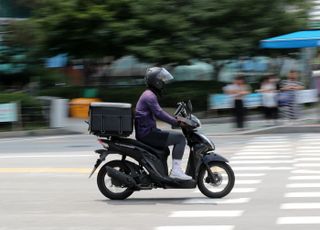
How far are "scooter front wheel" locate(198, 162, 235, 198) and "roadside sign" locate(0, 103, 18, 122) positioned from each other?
47.6 feet

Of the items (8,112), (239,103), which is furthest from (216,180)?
(8,112)

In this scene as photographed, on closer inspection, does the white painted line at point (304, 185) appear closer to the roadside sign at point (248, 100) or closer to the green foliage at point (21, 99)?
the roadside sign at point (248, 100)

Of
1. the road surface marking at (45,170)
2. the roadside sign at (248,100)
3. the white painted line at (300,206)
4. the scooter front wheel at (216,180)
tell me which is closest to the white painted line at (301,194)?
the white painted line at (300,206)

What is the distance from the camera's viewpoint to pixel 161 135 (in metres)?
8.96

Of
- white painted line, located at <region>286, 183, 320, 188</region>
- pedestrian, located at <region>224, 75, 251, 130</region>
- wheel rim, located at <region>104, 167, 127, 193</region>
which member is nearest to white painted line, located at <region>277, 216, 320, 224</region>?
white painted line, located at <region>286, 183, 320, 188</region>

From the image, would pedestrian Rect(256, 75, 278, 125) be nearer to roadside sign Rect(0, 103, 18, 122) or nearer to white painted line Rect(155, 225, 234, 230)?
roadside sign Rect(0, 103, 18, 122)

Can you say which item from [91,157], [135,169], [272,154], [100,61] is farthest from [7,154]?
[100,61]

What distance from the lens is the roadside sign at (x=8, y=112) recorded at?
886 inches

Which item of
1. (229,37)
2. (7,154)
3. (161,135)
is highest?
(229,37)

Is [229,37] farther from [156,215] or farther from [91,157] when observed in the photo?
[156,215]

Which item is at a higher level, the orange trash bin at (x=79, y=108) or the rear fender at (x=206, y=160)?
the rear fender at (x=206, y=160)

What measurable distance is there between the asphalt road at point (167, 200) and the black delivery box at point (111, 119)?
98 centimetres

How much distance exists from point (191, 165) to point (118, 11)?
16.6 m

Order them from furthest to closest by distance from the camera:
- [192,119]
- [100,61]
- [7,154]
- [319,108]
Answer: [100,61] → [319,108] → [7,154] → [192,119]
